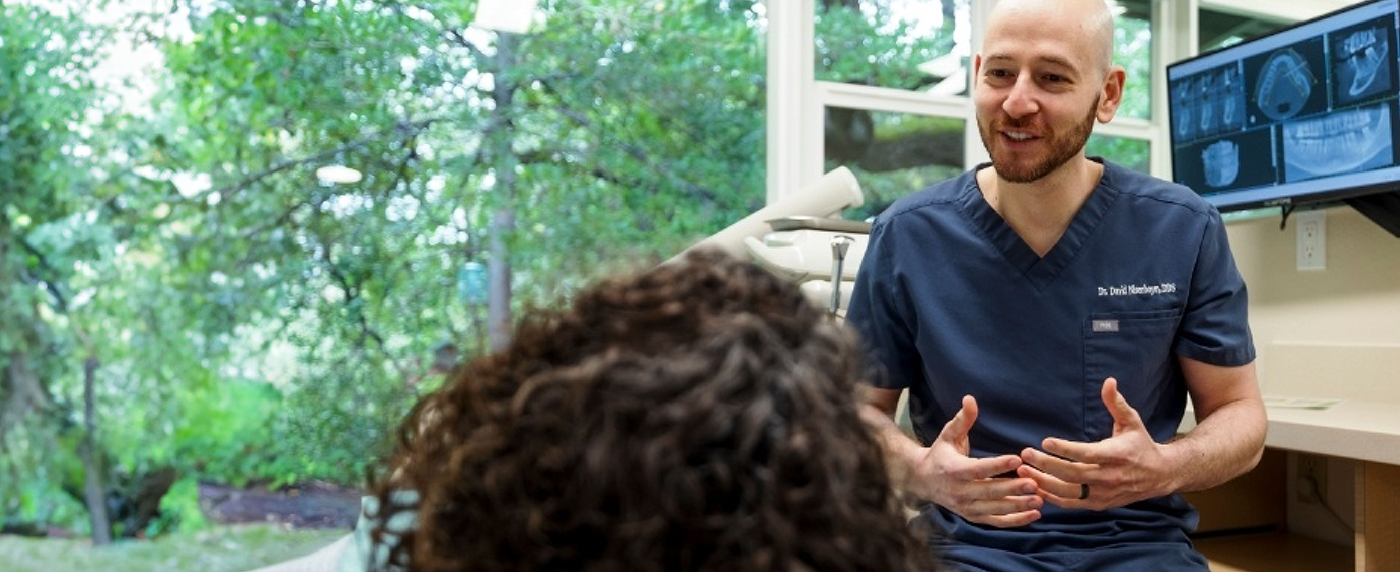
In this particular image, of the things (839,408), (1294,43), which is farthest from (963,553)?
(1294,43)

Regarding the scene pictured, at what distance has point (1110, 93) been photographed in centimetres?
156

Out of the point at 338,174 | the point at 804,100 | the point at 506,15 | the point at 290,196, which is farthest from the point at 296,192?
the point at 804,100

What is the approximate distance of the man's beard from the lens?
1448 mm

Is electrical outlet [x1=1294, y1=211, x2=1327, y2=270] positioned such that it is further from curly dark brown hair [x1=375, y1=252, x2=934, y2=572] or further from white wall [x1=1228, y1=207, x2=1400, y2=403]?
curly dark brown hair [x1=375, y1=252, x2=934, y2=572]

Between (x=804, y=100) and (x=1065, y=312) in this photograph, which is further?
(x=804, y=100)

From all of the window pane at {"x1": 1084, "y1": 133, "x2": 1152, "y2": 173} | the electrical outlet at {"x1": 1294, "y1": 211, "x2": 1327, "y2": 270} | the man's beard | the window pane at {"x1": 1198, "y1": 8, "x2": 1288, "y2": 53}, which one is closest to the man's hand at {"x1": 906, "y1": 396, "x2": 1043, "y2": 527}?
the man's beard

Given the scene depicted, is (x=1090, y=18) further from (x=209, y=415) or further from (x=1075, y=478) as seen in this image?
(x=209, y=415)

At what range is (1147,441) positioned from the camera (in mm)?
1239

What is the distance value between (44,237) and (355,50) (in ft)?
3.63

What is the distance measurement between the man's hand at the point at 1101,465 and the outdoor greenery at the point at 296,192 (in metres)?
2.39

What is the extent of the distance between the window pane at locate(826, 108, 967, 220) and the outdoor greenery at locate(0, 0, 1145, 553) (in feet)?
0.07

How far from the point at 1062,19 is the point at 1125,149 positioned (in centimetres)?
326

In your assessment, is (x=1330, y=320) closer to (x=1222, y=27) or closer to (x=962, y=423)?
(x=962, y=423)

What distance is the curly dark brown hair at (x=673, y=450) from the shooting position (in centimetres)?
41
